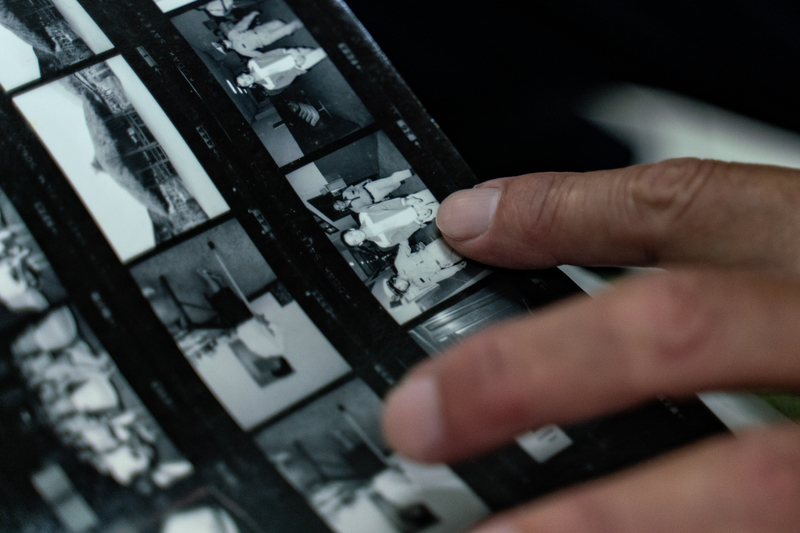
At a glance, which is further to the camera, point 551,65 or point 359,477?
point 551,65

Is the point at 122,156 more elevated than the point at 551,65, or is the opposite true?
the point at 122,156

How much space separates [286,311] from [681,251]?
A: 0.34 metres

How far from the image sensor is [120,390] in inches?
14.7

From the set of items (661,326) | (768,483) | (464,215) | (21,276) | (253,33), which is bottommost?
(768,483)

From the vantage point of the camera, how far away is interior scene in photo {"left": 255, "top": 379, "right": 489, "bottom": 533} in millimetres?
358

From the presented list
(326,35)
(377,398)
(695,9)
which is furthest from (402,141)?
(695,9)

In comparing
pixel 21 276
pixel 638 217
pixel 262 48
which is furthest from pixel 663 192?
pixel 21 276

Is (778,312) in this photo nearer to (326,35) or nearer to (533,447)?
(533,447)

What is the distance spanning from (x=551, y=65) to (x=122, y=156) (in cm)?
44

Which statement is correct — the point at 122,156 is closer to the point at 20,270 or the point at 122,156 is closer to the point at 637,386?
the point at 20,270

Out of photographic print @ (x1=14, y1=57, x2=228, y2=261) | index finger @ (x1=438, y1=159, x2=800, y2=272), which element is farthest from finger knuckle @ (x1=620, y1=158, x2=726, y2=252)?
photographic print @ (x1=14, y1=57, x2=228, y2=261)

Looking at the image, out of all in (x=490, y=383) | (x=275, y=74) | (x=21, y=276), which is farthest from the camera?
(x=275, y=74)

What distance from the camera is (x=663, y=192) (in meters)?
0.45

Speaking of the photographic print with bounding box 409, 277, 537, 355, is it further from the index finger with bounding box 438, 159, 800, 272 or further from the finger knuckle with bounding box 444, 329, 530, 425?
the finger knuckle with bounding box 444, 329, 530, 425
